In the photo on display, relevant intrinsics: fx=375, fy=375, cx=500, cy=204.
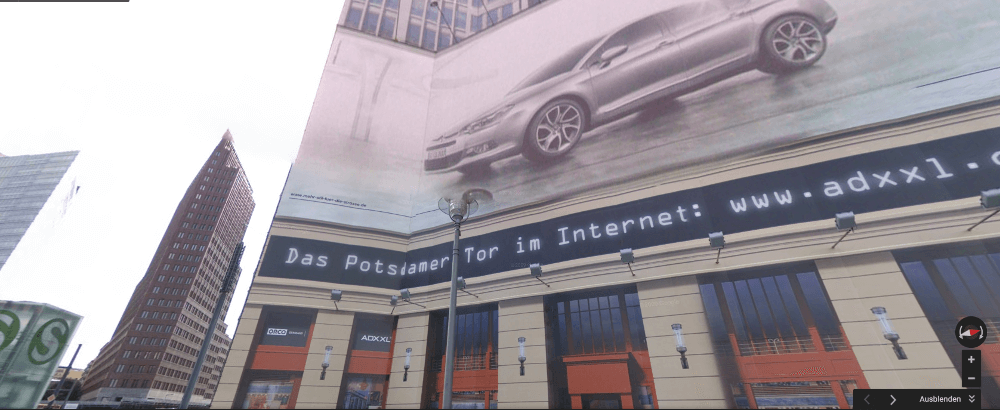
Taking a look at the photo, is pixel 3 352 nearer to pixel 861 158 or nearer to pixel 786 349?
pixel 786 349

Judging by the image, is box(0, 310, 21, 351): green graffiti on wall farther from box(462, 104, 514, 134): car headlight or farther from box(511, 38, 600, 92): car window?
box(511, 38, 600, 92): car window

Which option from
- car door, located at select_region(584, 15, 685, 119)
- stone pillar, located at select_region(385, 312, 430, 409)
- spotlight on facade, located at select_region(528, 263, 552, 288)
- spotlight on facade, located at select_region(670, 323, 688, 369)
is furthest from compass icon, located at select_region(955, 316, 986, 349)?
stone pillar, located at select_region(385, 312, 430, 409)

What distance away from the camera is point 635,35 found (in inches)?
629

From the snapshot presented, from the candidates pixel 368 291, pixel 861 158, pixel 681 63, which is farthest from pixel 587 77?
pixel 368 291

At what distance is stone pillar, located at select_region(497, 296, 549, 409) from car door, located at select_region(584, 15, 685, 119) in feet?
26.9

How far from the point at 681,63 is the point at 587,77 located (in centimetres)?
360

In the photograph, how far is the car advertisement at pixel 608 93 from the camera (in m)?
11.5

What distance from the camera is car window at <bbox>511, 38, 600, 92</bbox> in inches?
674

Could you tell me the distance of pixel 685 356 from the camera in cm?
1030

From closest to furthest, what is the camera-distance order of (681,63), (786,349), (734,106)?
(786,349), (734,106), (681,63)

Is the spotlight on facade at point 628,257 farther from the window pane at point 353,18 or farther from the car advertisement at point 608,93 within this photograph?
the window pane at point 353,18

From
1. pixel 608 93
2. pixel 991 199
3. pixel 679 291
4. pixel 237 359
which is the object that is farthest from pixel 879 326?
pixel 237 359

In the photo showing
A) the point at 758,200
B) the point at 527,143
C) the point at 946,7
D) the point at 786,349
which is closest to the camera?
the point at 786,349

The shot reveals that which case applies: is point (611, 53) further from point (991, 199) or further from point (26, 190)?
point (26, 190)
